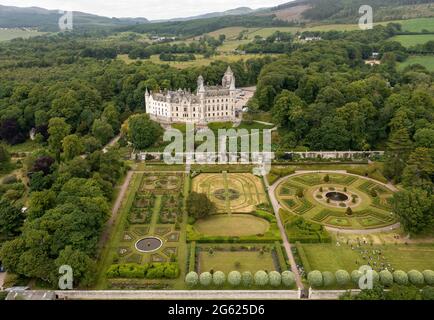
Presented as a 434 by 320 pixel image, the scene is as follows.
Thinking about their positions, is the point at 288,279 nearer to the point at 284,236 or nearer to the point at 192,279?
the point at 192,279

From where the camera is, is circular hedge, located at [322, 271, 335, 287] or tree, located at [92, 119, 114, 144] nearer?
circular hedge, located at [322, 271, 335, 287]

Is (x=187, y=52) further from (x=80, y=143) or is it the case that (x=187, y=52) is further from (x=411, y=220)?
(x=411, y=220)

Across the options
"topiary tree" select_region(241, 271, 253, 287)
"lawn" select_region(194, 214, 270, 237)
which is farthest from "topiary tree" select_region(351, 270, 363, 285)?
"lawn" select_region(194, 214, 270, 237)

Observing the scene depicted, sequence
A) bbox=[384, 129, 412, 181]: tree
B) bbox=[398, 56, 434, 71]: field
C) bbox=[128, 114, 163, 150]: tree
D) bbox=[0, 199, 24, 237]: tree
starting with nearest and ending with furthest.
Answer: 1. bbox=[0, 199, 24, 237]: tree
2. bbox=[384, 129, 412, 181]: tree
3. bbox=[128, 114, 163, 150]: tree
4. bbox=[398, 56, 434, 71]: field

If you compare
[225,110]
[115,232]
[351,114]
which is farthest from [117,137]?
[351,114]

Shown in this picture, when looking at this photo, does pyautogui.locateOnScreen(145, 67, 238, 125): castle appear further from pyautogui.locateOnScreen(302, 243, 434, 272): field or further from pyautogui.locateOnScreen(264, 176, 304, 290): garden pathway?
pyautogui.locateOnScreen(302, 243, 434, 272): field

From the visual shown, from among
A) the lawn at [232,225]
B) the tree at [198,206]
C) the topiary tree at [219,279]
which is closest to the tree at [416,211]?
the lawn at [232,225]

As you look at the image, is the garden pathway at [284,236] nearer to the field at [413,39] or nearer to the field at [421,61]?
the field at [421,61]
